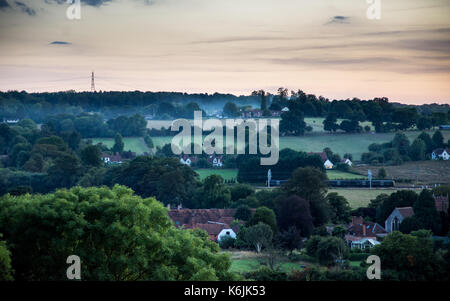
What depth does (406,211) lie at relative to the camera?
31.0m

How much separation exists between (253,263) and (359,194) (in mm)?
18698

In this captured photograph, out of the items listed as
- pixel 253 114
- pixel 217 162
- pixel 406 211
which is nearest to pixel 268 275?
pixel 406 211

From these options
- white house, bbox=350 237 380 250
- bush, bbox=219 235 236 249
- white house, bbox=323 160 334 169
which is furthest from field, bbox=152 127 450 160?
bush, bbox=219 235 236 249

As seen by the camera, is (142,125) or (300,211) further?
(142,125)

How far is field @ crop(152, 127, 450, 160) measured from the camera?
2366 inches

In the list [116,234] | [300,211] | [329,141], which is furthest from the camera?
[329,141]

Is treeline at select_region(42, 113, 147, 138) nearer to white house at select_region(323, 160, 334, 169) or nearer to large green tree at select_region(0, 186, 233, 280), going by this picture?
white house at select_region(323, 160, 334, 169)

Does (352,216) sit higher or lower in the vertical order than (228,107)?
lower

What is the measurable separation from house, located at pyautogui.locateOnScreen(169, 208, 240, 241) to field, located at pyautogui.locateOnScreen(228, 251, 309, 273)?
3.98 metres

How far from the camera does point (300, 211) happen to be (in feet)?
98.1
